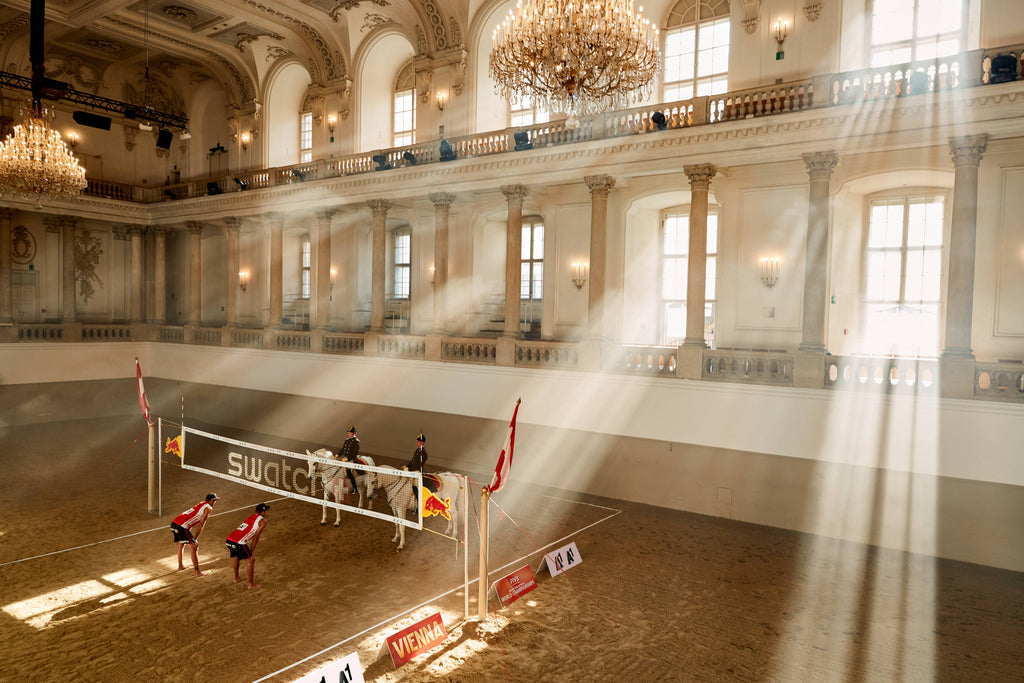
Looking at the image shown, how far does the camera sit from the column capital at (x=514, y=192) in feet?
49.2

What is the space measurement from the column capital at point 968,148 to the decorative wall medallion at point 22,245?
2693 cm

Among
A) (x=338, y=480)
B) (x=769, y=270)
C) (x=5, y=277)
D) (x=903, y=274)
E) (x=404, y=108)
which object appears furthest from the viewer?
(x=5, y=277)

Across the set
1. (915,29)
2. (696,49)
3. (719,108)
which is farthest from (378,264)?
(915,29)

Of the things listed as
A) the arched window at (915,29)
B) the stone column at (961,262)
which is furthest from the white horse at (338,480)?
the arched window at (915,29)

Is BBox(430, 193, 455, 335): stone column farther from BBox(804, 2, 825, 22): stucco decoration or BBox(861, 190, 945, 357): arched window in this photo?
BBox(861, 190, 945, 357): arched window

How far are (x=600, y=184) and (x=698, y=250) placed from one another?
2669mm

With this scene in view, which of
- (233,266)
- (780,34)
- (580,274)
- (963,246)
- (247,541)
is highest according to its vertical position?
(780,34)

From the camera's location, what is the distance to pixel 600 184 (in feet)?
45.6

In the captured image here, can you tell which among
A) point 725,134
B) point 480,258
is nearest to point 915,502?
point 725,134

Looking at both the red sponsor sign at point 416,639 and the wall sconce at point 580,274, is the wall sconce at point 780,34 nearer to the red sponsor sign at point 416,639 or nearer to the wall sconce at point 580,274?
the wall sconce at point 580,274

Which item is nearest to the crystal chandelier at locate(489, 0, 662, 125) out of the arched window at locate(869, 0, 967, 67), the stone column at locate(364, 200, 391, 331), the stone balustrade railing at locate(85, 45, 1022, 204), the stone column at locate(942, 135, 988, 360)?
the stone balustrade railing at locate(85, 45, 1022, 204)

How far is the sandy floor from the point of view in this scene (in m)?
6.76

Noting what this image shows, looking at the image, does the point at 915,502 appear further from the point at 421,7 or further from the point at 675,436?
the point at 421,7

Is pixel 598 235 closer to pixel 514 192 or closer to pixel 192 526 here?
pixel 514 192
